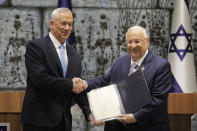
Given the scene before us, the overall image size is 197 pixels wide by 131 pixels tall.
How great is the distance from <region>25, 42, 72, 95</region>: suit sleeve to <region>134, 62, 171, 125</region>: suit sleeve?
23.6 inches

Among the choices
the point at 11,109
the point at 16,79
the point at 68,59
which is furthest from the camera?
the point at 16,79

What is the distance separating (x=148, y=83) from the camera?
2.76 m

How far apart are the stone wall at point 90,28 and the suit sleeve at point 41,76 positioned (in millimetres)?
2013

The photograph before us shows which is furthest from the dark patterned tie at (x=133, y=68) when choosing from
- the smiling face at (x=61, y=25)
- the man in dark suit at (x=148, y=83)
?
the smiling face at (x=61, y=25)

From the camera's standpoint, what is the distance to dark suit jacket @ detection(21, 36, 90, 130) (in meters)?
2.71

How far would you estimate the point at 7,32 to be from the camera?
4.82 metres

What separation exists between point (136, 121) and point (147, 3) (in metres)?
2.60

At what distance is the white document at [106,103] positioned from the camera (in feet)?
8.98

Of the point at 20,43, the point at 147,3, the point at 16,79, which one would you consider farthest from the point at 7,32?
the point at 147,3

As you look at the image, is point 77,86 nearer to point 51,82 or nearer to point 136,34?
point 51,82

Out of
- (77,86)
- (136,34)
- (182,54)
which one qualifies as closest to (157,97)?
(136,34)

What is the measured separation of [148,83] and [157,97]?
130 millimetres

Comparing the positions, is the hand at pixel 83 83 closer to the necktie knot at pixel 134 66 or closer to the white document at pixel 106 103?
the white document at pixel 106 103

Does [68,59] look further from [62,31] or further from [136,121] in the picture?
[136,121]
